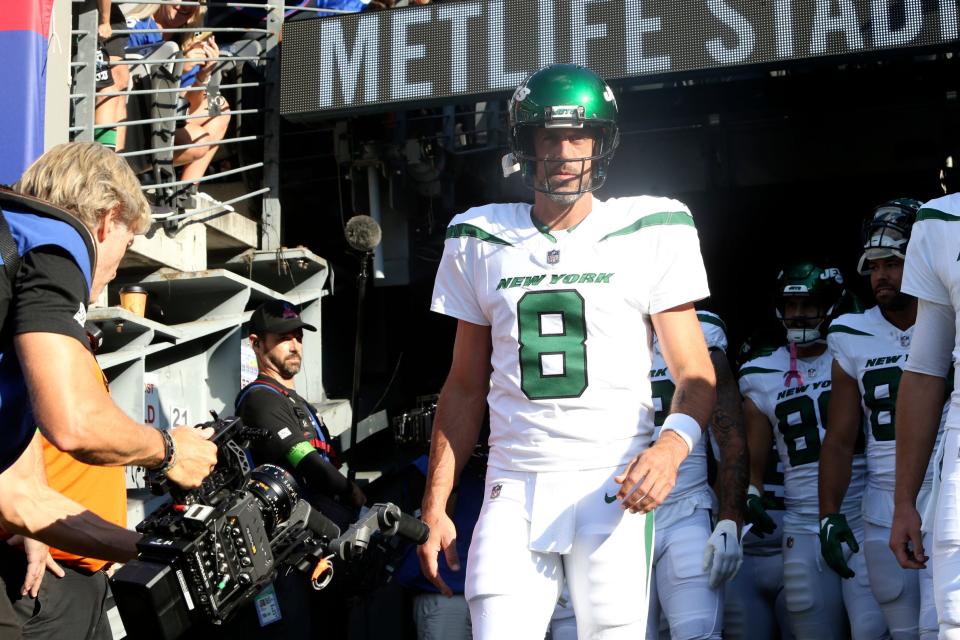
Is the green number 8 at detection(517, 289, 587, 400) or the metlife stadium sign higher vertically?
the metlife stadium sign

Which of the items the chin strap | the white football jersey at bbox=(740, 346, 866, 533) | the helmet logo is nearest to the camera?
the white football jersey at bbox=(740, 346, 866, 533)

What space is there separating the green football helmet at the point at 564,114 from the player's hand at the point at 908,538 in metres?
1.18

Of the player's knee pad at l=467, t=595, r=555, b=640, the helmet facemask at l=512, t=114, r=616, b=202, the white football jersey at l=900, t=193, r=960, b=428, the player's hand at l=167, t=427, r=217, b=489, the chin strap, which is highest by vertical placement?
the helmet facemask at l=512, t=114, r=616, b=202

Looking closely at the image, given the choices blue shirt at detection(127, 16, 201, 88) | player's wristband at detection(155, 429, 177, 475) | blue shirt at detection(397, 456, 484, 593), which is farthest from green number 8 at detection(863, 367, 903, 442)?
blue shirt at detection(127, 16, 201, 88)

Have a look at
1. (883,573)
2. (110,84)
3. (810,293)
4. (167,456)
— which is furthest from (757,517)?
(110,84)

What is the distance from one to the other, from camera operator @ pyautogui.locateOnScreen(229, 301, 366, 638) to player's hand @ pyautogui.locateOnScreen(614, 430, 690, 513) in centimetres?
231

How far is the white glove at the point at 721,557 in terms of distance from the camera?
4.48 meters

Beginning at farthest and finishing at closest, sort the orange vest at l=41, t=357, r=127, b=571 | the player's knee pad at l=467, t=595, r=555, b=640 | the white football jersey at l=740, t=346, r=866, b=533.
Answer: the white football jersey at l=740, t=346, r=866, b=533 < the orange vest at l=41, t=357, r=127, b=571 < the player's knee pad at l=467, t=595, r=555, b=640

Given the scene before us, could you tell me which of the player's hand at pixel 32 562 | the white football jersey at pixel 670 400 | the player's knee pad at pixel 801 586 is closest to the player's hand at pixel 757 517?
the player's knee pad at pixel 801 586

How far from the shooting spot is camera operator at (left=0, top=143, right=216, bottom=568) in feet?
8.43

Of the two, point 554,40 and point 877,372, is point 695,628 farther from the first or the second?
point 554,40

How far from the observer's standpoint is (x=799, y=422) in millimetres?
5543

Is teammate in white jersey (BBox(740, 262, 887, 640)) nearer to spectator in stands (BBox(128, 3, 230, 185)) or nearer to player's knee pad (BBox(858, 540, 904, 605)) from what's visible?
player's knee pad (BBox(858, 540, 904, 605))

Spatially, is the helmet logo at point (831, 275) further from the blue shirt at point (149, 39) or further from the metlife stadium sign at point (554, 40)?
the blue shirt at point (149, 39)
